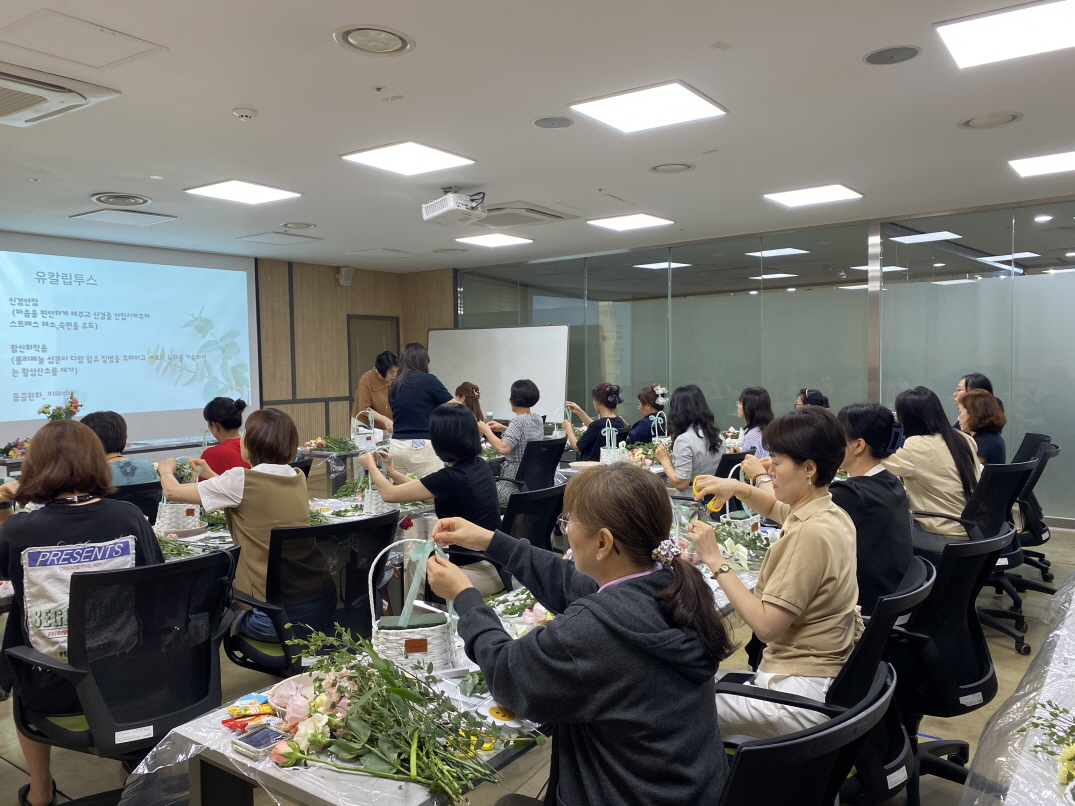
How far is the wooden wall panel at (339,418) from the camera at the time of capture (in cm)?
1044

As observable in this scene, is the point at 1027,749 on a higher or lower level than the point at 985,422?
lower

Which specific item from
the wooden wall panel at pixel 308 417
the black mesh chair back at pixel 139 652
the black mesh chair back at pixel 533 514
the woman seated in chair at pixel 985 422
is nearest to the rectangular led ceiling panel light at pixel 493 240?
the wooden wall panel at pixel 308 417

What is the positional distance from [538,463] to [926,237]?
4709 mm

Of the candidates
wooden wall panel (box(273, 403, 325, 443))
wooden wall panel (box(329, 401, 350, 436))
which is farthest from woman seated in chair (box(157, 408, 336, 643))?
wooden wall panel (box(329, 401, 350, 436))

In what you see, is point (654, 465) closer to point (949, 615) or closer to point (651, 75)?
point (651, 75)

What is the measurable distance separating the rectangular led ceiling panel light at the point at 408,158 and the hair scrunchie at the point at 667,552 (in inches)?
153

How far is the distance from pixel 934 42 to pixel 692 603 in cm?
308

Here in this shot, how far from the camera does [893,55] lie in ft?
11.3

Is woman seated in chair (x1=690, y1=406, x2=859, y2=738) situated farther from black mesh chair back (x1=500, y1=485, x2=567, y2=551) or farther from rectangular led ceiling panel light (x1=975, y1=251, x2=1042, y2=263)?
rectangular led ceiling panel light (x1=975, y1=251, x2=1042, y2=263)

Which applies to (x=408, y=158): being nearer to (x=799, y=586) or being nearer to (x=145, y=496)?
(x=145, y=496)

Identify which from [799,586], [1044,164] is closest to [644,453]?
[799,586]

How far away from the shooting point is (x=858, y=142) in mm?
4766

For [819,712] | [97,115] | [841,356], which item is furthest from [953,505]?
[97,115]

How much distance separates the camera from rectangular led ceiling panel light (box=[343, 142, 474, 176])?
477 cm
